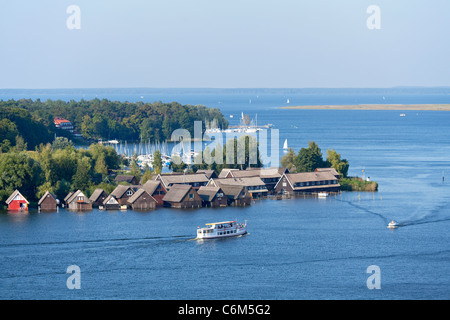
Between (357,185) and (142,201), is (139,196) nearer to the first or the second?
(142,201)

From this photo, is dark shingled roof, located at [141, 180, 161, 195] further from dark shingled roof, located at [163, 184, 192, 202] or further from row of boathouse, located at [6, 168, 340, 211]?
dark shingled roof, located at [163, 184, 192, 202]

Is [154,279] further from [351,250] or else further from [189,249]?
[351,250]

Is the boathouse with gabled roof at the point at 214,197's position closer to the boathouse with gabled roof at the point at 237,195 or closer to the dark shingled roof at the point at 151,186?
the boathouse with gabled roof at the point at 237,195

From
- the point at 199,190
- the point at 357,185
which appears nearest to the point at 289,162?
the point at 357,185

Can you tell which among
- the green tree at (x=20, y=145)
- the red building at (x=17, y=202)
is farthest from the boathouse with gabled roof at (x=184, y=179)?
the green tree at (x=20, y=145)

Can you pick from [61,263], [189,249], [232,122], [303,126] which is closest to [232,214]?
[189,249]
